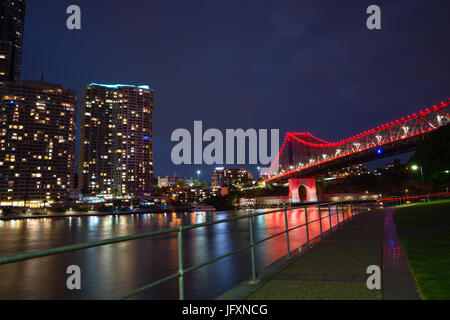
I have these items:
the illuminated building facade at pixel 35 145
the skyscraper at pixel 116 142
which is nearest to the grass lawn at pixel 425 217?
the illuminated building facade at pixel 35 145

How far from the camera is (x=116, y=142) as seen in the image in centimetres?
17838

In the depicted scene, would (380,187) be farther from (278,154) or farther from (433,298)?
(433,298)

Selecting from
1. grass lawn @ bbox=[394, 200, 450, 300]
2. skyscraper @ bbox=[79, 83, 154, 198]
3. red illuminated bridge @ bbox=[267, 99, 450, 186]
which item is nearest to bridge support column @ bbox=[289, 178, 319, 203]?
red illuminated bridge @ bbox=[267, 99, 450, 186]

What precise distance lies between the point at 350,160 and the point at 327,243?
2307 inches

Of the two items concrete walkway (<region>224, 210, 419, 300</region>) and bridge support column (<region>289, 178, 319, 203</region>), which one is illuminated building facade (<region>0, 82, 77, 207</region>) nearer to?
bridge support column (<region>289, 178, 319, 203</region>)

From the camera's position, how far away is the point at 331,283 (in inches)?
184

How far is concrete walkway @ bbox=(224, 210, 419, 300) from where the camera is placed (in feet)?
13.5

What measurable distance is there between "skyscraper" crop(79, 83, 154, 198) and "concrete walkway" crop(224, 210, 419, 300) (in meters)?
171

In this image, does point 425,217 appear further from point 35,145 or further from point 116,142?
point 116,142

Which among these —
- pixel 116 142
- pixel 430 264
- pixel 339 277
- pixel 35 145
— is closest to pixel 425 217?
pixel 430 264

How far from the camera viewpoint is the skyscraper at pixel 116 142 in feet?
569

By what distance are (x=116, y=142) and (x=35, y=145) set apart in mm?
A: 44905
